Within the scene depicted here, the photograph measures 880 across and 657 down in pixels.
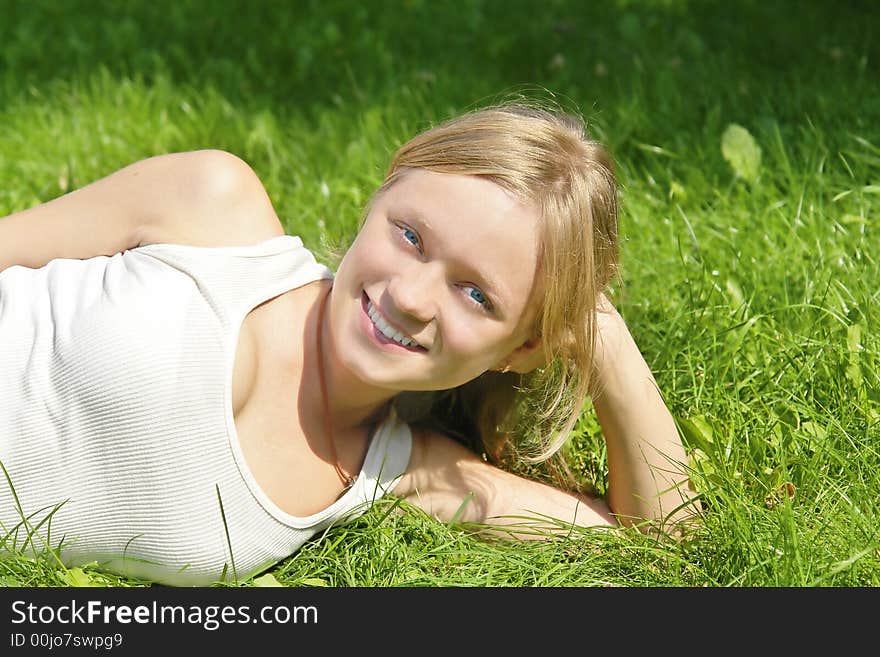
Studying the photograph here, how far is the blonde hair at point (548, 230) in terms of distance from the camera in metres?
2.13

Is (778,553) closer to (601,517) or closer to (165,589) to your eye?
(601,517)

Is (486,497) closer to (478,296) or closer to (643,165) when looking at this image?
(478,296)

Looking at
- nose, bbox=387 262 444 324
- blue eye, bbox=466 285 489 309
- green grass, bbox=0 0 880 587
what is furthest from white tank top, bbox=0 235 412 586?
blue eye, bbox=466 285 489 309

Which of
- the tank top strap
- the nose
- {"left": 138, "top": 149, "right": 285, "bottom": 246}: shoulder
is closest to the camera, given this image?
the nose

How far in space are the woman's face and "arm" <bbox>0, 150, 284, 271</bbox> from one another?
0.38m

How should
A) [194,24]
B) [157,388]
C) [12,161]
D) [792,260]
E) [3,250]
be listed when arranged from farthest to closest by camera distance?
1. [194,24]
2. [12,161]
3. [792,260]
4. [3,250]
5. [157,388]

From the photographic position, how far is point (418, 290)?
80.9 inches

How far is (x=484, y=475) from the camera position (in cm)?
252

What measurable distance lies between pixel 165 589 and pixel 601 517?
989 mm

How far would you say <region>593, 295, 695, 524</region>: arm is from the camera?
8.05 feet

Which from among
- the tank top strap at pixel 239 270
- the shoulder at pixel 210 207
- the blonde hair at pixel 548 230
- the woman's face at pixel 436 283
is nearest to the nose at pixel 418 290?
the woman's face at pixel 436 283

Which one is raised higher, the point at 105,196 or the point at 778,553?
the point at 105,196

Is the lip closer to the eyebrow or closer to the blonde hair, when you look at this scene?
the eyebrow

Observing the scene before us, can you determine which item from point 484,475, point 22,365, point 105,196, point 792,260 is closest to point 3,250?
point 105,196
